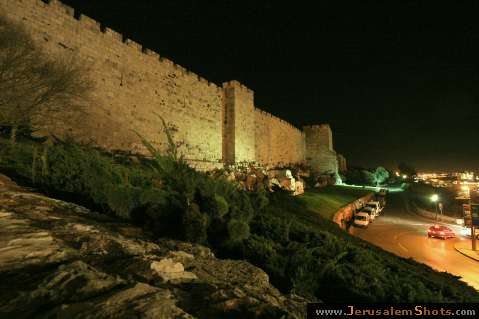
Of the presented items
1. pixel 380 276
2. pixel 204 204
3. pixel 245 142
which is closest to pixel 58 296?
pixel 204 204

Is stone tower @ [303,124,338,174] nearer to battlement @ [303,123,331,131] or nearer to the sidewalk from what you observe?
battlement @ [303,123,331,131]

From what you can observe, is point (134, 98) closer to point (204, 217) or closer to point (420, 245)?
point (204, 217)

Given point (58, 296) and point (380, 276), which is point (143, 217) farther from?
point (380, 276)

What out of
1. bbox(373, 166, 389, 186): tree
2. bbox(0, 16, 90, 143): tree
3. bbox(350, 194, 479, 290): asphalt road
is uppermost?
bbox(0, 16, 90, 143): tree

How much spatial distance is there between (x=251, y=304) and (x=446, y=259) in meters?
14.8

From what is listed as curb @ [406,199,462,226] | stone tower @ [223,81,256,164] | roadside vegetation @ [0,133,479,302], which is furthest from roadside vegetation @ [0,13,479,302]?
curb @ [406,199,462,226]

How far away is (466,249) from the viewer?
13922 mm

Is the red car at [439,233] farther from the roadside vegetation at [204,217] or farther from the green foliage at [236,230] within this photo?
the green foliage at [236,230]

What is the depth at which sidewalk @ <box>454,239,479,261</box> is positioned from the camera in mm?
12786

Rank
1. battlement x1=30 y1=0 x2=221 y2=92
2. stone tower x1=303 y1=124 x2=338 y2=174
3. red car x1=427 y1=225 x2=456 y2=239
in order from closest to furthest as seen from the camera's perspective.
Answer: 1. battlement x1=30 y1=0 x2=221 y2=92
2. red car x1=427 y1=225 x2=456 y2=239
3. stone tower x1=303 y1=124 x2=338 y2=174

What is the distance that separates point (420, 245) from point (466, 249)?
2.55m

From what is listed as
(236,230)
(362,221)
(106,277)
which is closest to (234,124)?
(362,221)

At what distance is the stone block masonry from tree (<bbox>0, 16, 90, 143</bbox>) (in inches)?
21.4

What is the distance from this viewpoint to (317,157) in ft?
112
